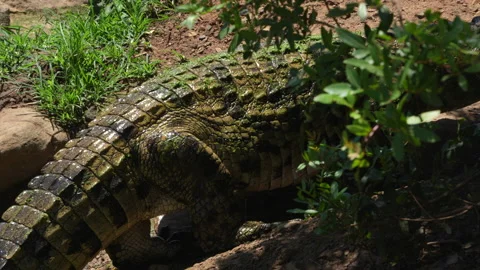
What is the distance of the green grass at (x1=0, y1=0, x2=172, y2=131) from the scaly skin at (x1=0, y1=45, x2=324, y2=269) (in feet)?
4.15

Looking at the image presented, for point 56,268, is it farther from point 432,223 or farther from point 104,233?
point 432,223

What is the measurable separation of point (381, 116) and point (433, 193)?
46.0 inches

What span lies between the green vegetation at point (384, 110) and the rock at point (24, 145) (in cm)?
306

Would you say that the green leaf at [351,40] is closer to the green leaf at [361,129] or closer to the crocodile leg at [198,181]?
the green leaf at [361,129]

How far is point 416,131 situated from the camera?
2570mm

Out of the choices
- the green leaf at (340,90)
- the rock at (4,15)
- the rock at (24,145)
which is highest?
the green leaf at (340,90)

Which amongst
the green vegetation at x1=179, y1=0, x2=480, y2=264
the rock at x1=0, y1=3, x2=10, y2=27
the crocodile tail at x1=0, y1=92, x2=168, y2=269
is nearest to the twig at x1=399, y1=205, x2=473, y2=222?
the green vegetation at x1=179, y1=0, x2=480, y2=264

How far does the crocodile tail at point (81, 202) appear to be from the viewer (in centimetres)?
473

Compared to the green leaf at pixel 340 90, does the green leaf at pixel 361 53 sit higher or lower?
higher

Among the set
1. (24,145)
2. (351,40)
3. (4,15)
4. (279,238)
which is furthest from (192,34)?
(351,40)

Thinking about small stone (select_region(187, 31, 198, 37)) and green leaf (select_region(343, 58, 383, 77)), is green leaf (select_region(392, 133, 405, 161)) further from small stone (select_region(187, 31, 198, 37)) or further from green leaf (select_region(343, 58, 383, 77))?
small stone (select_region(187, 31, 198, 37))

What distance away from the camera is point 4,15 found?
25.1ft

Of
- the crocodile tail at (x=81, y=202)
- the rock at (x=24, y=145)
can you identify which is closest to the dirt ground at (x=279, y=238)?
the rock at (x=24, y=145)

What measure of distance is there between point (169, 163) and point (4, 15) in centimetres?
338
